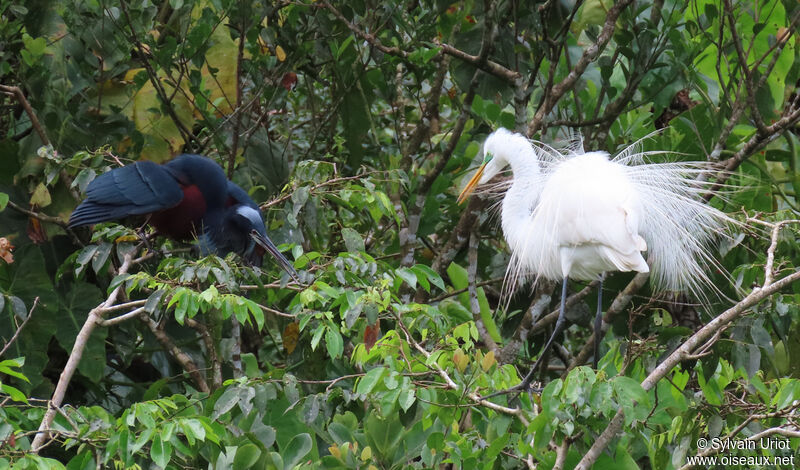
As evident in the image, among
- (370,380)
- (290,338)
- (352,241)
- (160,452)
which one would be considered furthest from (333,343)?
(290,338)

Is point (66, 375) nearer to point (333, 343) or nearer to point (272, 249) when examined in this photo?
point (333, 343)

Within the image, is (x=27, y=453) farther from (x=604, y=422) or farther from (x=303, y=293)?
(x=604, y=422)

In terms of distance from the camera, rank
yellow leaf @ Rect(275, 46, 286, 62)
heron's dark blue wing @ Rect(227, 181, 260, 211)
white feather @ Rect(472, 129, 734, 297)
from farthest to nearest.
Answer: yellow leaf @ Rect(275, 46, 286, 62) < heron's dark blue wing @ Rect(227, 181, 260, 211) < white feather @ Rect(472, 129, 734, 297)

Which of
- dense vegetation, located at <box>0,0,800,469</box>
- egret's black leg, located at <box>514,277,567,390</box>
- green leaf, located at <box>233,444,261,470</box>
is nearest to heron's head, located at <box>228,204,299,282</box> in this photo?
dense vegetation, located at <box>0,0,800,469</box>

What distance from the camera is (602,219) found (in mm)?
2568

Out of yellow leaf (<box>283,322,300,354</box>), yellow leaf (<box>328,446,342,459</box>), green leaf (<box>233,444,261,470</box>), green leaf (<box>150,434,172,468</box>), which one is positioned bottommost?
yellow leaf (<box>283,322,300,354</box>)

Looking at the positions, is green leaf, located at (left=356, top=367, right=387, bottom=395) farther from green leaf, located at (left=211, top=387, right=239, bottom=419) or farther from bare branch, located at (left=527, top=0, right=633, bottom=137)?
bare branch, located at (left=527, top=0, right=633, bottom=137)

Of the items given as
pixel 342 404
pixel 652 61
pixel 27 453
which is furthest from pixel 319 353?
pixel 652 61

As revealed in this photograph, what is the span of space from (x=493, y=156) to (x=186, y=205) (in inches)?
42.9

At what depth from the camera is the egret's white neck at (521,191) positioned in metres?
2.90

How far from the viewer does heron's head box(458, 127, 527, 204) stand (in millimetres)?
2967

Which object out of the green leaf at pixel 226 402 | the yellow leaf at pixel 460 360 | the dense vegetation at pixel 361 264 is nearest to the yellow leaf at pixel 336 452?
the dense vegetation at pixel 361 264

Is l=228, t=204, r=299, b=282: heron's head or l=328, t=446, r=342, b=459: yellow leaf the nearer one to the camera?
l=328, t=446, r=342, b=459: yellow leaf

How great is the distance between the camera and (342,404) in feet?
8.64
